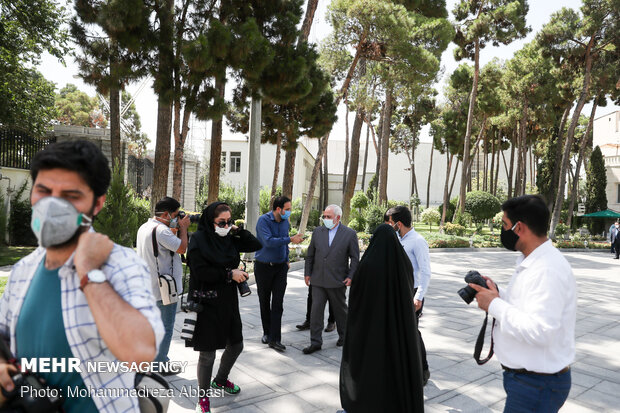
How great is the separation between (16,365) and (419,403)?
2.49 m

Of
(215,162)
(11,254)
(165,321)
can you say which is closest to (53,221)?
(165,321)

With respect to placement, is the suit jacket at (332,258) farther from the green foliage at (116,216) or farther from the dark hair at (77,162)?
the dark hair at (77,162)

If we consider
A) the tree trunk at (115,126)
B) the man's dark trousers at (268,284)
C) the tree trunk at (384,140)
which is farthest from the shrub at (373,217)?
the man's dark trousers at (268,284)

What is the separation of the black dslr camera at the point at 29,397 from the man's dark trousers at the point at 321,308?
13.8 ft

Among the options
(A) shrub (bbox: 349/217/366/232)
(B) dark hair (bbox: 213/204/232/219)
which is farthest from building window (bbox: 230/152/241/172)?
(B) dark hair (bbox: 213/204/232/219)

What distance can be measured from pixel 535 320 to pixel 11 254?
546 inches

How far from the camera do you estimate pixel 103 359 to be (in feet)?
4.61

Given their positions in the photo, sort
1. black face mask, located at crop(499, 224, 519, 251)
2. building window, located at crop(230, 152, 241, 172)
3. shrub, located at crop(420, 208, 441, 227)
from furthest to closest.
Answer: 1. building window, located at crop(230, 152, 241, 172)
2. shrub, located at crop(420, 208, 441, 227)
3. black face mask, located at crop(499, 224, 519, 251)

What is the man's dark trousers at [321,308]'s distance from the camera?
5.40 metres

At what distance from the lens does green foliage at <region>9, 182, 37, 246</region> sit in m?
14.0

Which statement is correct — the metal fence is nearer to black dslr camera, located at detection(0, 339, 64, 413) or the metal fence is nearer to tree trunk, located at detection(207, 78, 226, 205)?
tree trunk, located at detection(207, 78, 226, 205)

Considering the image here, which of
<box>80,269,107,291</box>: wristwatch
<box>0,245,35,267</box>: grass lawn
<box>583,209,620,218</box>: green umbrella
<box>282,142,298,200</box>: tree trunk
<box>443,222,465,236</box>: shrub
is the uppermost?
<box>282,142,298,200</box>: tree trunk

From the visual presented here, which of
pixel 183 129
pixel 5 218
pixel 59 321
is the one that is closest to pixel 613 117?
pixel 183 129

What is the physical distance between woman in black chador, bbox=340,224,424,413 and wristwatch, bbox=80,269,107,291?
2.17 metres
